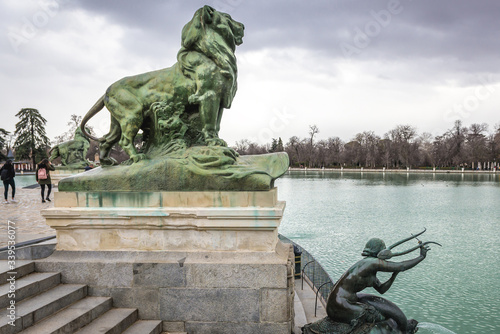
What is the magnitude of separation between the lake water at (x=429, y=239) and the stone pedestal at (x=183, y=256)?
303 cm

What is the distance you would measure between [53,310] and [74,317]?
0.81 feet

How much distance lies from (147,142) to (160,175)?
0.92m

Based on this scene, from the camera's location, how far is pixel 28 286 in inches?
133

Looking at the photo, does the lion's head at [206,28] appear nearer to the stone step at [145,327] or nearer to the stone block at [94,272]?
the stone block at [94,272]

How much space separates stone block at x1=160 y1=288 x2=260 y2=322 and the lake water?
3.06 metres

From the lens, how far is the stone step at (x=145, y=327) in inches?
133

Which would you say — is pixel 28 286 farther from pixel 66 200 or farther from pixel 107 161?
pixel 107 161

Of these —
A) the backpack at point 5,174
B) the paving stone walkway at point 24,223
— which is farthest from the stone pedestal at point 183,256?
the backpack at point 5,174

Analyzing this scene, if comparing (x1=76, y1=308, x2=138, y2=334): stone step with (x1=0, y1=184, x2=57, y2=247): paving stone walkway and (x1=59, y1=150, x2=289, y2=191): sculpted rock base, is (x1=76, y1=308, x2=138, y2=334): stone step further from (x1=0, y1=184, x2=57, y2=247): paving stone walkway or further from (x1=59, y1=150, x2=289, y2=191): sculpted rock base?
(x1=0, y1=184, x2=57, y2=247): paving stone walkway

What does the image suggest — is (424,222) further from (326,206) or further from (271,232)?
(271,232)

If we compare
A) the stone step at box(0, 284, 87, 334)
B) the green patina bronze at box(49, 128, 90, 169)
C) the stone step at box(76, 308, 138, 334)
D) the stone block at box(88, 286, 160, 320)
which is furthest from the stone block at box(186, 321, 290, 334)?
the green patina bronze at box(49, 128, 90, 169)

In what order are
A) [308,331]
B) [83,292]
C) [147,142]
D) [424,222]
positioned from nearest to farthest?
[308,331], [83,292], [147,142], [424,222]

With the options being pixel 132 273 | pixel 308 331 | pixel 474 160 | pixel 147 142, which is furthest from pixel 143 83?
pixel 474 160

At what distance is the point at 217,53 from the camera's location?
4.09 metres
